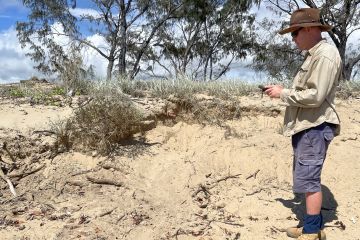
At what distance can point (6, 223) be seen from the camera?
3.94 meters

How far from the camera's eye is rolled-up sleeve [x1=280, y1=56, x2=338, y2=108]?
325cm

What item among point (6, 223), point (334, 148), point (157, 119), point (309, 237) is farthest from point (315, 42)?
point (6, 223)

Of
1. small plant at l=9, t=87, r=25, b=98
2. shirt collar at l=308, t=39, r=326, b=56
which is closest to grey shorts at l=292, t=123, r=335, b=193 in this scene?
shirt collar at l=308, t=39, r=326, b=56

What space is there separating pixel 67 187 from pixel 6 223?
2.28ft

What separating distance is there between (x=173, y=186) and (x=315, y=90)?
6.12 feet

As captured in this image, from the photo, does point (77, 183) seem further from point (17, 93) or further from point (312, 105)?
point (312, 105)

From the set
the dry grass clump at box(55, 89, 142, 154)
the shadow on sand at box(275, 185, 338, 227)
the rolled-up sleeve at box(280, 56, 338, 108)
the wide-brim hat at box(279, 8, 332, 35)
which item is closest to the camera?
the rolled-up sleeve at box(280, 56, 338, 108)

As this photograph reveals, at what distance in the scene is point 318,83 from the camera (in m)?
3.26

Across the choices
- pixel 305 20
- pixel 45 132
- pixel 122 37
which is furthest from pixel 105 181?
pixel 122 37

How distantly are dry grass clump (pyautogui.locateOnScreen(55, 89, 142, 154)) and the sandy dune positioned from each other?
14cm

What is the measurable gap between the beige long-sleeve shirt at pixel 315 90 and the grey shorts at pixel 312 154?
2.4 inches

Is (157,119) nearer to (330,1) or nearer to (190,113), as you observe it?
(190,113)

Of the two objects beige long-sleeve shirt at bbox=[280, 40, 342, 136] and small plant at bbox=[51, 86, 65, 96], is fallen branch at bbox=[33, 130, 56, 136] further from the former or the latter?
beige long-sleeve shirt at bbox=[280, 40, 342, 136]

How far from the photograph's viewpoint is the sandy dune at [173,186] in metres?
3.92
